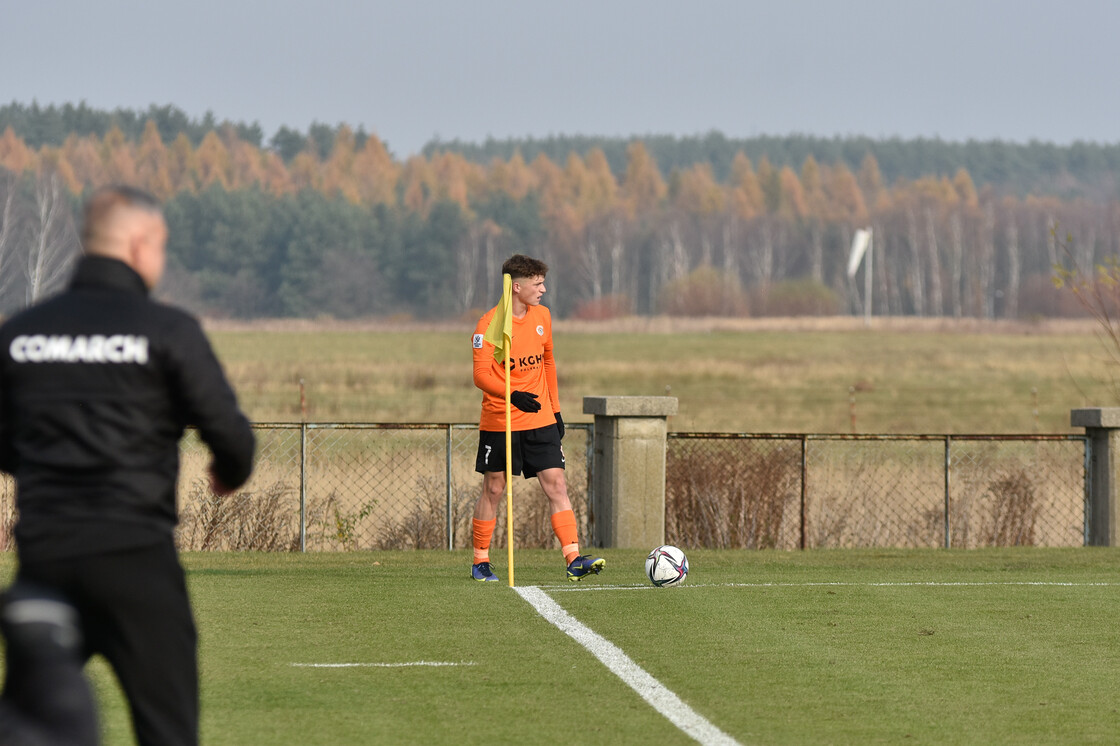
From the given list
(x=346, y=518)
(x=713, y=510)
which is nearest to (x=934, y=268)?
(x=713, y=510)

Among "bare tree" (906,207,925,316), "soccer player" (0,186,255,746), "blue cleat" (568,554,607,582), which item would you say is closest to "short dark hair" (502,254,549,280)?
"blue cleat" (568,554,607,582)

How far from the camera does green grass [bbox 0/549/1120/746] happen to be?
618cm

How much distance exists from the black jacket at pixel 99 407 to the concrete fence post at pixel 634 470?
375 inches

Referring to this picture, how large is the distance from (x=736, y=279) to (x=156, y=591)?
141 metres

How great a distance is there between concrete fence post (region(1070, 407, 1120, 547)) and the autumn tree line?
116572mm

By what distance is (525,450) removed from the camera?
10484mm

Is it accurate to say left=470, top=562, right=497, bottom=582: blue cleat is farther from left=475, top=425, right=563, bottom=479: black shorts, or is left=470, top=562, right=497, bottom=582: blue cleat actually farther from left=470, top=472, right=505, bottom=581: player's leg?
left=475, top=425, right=563, bottom=479: black shorts

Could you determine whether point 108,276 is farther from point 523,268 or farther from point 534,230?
point 534,230

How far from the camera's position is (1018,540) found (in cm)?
1560

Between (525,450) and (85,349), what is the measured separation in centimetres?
675

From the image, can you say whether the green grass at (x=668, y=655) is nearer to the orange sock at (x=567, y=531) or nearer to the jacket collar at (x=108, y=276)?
the orange sock at (x=567, y=531)

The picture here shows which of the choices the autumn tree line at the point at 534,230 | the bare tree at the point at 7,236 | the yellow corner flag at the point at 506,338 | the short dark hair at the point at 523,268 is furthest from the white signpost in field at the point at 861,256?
the short dark hair at the point at 523,268

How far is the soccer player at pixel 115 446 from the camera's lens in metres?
3.80

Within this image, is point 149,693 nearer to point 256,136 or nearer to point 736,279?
point 736,279
